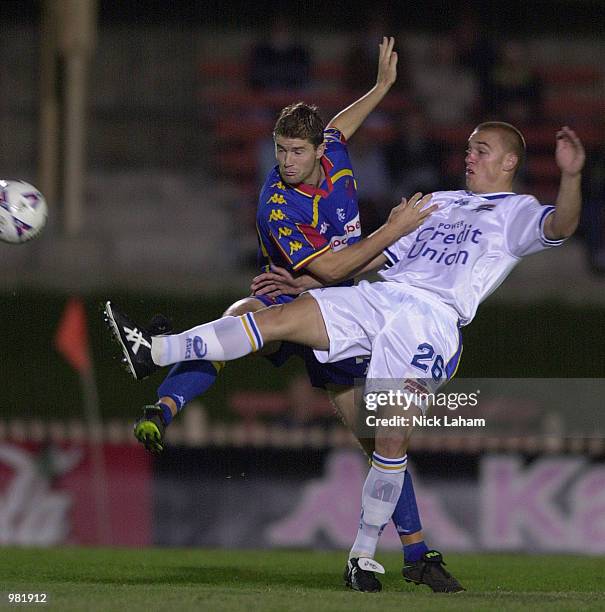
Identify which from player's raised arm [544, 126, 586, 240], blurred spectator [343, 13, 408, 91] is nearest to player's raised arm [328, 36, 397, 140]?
player's raised arm [544, 126, 586, 240]

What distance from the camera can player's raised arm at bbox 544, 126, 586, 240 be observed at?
605 cm

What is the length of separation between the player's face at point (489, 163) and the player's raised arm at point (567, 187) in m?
0.50

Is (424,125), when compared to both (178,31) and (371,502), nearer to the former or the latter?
(178,31)

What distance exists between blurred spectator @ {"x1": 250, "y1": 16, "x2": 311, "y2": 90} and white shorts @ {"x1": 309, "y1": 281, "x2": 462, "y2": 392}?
9987 millimetres

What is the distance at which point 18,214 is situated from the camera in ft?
21.7

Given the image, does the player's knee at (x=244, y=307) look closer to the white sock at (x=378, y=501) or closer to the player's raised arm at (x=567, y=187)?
the white sock at (x=378, y=501)

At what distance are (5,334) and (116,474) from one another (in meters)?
2.80

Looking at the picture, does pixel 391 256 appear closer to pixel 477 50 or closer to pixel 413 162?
pixel 413 162

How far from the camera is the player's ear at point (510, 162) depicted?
22.0ft

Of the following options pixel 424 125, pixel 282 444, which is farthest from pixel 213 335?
pixel 424 125

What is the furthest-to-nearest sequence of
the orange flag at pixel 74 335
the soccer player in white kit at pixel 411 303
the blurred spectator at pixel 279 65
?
the blurred spectator at pixel 279 65
the orange flag at pixel 74 335
the soccer player in white kit at pixel 411 303

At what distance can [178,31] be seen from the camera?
1730cm
